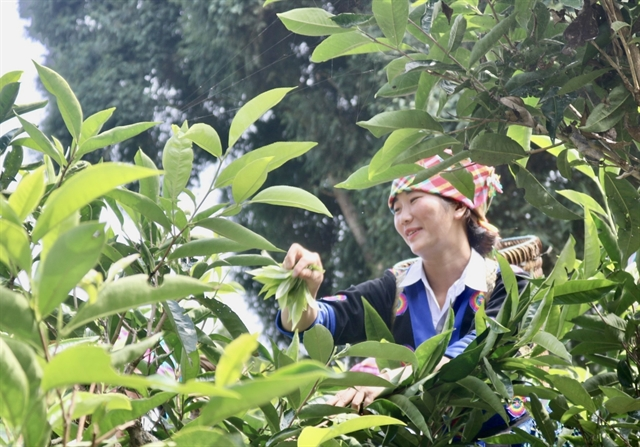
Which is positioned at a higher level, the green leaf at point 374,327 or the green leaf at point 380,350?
the green leaf at point 380,350

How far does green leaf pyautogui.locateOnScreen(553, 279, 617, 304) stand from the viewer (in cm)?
59

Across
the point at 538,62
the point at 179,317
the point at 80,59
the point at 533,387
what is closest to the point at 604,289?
the point at 533,387

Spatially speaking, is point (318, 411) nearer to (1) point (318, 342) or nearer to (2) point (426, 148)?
(1) point (318, 342)

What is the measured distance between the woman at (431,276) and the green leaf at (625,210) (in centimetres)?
50

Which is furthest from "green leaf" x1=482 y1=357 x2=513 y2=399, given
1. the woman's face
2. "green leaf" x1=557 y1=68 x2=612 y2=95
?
the woman's face

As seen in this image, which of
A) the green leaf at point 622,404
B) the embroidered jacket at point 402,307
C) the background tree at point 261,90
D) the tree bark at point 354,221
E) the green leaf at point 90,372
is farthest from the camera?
the tree bark at point 354,221

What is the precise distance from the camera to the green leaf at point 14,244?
32 cm

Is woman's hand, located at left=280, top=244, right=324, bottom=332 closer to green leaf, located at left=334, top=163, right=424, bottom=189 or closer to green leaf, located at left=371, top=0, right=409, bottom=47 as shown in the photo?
green leaf, located at left=334, top=163, right=424, bottom=189

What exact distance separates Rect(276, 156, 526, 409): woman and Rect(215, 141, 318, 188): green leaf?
664 mm

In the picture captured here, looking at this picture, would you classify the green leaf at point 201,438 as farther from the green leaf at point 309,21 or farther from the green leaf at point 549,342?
the green leaf at point 309,21

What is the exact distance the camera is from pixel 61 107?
535 mm

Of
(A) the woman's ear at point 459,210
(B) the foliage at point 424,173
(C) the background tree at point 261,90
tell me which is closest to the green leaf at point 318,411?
(B) the foliage at point 424,173

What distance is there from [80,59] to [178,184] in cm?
646

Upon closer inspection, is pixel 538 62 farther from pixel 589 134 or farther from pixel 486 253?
pixel 486 253
